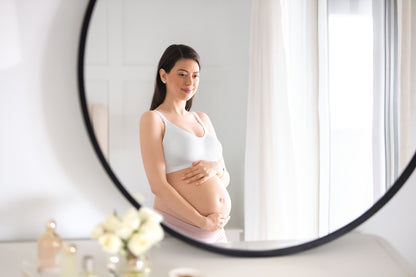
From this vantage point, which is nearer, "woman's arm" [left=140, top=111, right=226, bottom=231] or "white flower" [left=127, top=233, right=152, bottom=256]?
"white flower" [left=127, top=233, right=152, bottom=256]

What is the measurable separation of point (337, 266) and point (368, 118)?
429 mm

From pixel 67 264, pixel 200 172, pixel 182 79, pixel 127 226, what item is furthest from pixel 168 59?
pixel 67 264

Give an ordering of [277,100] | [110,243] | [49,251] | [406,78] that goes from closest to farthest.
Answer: [110,243]
[49,251]
[277,100]
[406,78]

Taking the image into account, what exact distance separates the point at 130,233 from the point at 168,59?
42cm

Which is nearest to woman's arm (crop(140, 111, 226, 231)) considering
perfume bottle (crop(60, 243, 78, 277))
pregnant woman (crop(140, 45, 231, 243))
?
pregnant woman (crop(140, 45, 231, 243))

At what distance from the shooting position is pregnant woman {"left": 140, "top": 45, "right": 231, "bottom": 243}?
2.94 ft

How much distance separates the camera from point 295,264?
3.17ft

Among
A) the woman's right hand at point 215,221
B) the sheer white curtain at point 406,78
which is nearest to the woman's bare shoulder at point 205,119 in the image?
the woman's right hand at point 215,221

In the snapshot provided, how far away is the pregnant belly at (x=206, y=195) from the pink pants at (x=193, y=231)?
0.05m

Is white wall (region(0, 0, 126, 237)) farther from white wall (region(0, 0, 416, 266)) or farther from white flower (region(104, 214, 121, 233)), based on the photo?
white flower (region(104, 214, 121, 233))

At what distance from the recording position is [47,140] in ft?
3.06

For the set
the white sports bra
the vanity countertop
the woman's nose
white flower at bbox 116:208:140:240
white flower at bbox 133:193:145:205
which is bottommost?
the vanity countertop

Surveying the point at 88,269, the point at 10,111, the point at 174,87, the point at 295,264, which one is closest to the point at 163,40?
the point at 174,87

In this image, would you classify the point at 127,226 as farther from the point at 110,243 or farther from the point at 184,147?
the point at 184,147
